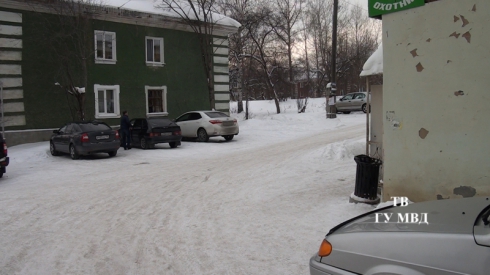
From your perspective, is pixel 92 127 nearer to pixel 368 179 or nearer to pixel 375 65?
pixel 375 65

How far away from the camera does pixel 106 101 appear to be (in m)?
21.1

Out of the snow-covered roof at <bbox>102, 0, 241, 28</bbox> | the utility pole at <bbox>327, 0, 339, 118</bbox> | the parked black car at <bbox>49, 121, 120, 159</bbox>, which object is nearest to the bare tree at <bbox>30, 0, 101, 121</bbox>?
the snow-covered roof at <bbox>102, 0, 241, 28</bbox>

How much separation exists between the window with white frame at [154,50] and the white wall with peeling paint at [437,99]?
17.7 meters

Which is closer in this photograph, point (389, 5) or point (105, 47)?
point (389, 5)

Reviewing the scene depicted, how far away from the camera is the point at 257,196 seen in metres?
8.23

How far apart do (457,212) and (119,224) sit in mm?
4961

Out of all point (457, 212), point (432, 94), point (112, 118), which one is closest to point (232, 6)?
point (112, 118)

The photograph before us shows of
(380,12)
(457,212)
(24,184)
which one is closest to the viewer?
(457,212)

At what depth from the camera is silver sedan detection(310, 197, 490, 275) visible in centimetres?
244

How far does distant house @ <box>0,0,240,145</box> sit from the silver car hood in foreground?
17.7 metres

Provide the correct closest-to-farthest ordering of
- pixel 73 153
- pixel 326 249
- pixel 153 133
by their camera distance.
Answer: pixel 326 249
pixel 73 153
pixel 153 133

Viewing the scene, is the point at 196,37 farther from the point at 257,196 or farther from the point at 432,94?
the point at 432,94

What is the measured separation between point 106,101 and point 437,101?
18036 mm

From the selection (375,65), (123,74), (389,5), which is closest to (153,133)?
(123,74)
